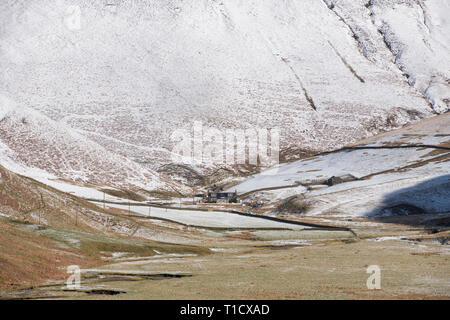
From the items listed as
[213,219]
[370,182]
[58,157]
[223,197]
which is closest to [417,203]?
[370,182]

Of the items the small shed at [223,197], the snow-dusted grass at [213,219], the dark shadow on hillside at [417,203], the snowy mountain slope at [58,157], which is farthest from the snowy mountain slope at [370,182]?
the snowy mountain slope at [58,157]

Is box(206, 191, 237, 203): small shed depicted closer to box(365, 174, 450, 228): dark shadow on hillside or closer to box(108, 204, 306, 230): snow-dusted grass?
box(108, 204, 306, 230): snow-dusted grass

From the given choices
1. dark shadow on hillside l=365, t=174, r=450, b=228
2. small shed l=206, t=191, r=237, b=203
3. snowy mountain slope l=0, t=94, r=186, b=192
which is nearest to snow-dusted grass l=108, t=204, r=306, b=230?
dark shadow on hillside l=365, t=174, r=450, b=228

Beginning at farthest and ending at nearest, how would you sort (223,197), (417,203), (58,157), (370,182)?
(223,197)
(58,157)
(370,182)
(417,203)

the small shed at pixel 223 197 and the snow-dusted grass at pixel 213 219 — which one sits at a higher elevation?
the small shed at pixel 223 197

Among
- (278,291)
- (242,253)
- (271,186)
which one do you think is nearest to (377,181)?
(271,186)

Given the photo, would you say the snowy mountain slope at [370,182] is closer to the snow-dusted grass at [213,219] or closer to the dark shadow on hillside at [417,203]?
the dark shadow on hillside at [417,203]

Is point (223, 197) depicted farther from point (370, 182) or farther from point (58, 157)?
point (58, 157)
